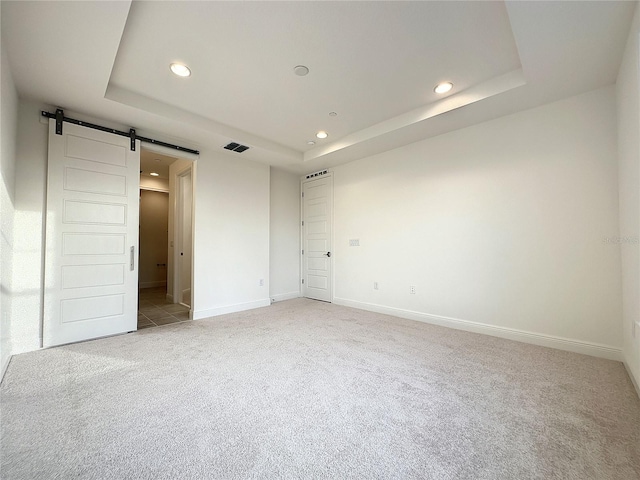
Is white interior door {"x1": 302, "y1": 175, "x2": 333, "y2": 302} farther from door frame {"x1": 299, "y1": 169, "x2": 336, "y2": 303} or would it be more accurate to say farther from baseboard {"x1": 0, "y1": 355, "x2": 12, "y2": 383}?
baseboard {"x1": 0, "y1": 355, "x2": 12, "y2": 383}

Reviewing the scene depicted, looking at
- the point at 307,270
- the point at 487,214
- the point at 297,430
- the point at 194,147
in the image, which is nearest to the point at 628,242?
the point at 487,214

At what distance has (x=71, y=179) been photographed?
119 inches

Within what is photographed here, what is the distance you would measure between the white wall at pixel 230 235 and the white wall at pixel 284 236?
12.6 inches

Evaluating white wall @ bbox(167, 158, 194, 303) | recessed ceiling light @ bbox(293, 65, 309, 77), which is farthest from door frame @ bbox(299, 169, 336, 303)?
recessed ceiling light @ bbox(293, 65, 309, 77)

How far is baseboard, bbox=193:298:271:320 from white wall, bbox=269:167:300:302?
0.36m

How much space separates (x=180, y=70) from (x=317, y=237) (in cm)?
364

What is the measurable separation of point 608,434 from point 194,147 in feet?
17.4

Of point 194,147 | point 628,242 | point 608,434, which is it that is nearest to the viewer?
point 608,434

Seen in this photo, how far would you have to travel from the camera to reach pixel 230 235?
4531 mm

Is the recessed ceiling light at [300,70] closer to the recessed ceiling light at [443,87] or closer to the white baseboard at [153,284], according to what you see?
the recessed ceiling light at [443,87]

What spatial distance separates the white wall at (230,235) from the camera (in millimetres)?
4180

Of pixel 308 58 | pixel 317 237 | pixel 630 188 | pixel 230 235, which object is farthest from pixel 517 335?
pixel 230 235

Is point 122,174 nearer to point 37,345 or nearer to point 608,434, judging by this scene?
point 37,345

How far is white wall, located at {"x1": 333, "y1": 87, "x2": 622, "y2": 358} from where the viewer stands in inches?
103
